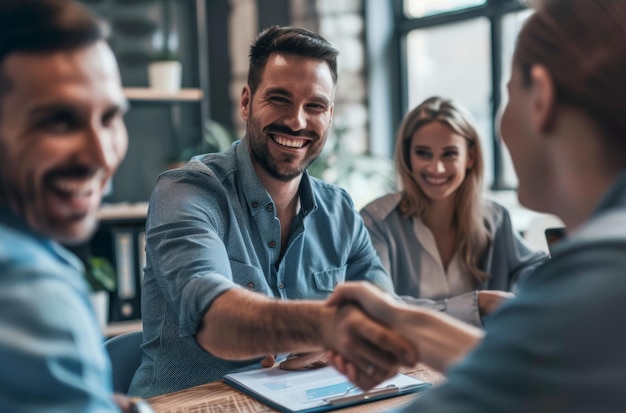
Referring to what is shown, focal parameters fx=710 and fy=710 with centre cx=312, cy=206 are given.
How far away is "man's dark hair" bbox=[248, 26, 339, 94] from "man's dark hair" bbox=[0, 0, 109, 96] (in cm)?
129

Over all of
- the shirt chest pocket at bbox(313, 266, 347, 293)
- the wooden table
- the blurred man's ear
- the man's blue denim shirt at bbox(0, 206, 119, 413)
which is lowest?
the wooden table

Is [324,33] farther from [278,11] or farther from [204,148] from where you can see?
[204,148]

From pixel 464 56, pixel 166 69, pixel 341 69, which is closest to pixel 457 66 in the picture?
pixel 464 56

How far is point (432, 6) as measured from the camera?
4051 mm

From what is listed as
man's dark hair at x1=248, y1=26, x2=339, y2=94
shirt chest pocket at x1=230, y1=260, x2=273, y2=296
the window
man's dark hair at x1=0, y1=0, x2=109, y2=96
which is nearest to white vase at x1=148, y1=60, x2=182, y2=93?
the window

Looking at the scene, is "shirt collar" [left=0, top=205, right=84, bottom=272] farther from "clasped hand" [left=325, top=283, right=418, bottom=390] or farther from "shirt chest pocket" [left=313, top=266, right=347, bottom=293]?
"shirt chest pocket" [left=313, top=266, right=347, bottom=293]

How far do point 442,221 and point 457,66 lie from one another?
1.48 metres

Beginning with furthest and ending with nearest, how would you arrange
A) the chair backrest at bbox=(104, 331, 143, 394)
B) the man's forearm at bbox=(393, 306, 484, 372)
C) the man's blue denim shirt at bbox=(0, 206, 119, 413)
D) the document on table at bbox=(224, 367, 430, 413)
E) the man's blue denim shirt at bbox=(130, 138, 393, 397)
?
the chair backrest at bbox=(104, 331, 143, 394), the man's blue denim shirt at bbox=(130, 138, 393, 397), the document on table at bbox=(224, 367, 430, 413), the man's forearm at bbox=(393, 306, 484, 372), the man's blue denim shirt at bbox=(0, 206, 119, 413)

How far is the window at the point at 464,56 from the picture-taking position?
3656mm

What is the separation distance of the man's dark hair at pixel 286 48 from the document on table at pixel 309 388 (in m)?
0.95

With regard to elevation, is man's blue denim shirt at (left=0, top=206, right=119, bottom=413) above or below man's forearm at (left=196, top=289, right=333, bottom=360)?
above

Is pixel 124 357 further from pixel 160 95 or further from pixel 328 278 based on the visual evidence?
pixel 160 95

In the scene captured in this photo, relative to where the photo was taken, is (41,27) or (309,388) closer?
(41,27)

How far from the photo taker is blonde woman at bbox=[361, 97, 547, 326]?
2.63 metres
